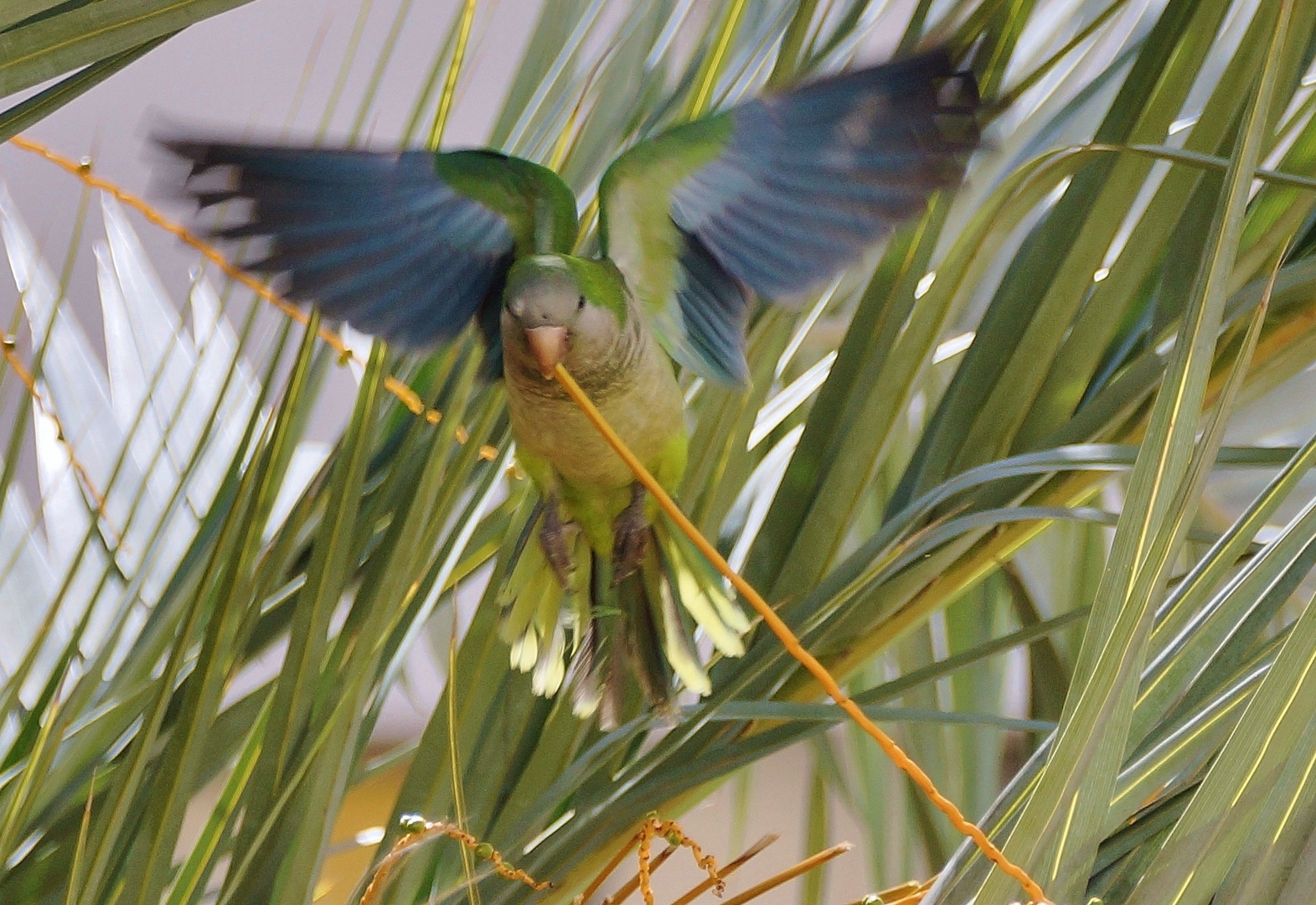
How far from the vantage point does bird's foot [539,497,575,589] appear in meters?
0.28

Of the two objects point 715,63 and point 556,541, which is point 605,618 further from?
point 715,63

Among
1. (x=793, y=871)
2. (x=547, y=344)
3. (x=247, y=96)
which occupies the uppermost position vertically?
(x=247, y=96)

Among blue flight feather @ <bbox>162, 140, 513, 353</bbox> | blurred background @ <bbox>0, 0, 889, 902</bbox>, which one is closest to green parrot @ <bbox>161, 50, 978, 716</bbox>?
blue flight feather @ <bbox>162, 140, 513, 353</bbox>

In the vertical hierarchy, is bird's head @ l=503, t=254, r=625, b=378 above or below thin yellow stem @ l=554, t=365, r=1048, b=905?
above

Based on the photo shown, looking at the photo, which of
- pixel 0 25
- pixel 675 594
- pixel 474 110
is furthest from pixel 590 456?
pixel 474 110

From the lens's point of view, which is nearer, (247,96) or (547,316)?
(547,316)

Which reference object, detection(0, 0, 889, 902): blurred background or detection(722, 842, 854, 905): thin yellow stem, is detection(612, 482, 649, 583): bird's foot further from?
detection(0, 0, 889, 902): blurred background

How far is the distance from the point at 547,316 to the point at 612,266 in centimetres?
4

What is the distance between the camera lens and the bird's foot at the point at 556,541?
0.28 m

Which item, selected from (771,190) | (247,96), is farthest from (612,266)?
(247,96)

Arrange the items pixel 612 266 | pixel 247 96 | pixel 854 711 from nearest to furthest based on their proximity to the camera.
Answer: pixel 854 711 < pixel 612 266 < pixel 247 96

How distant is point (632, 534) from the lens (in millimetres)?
285

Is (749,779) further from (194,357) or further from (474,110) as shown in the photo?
(474,110)

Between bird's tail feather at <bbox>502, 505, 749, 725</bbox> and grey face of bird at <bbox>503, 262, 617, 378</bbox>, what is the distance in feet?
0.22
